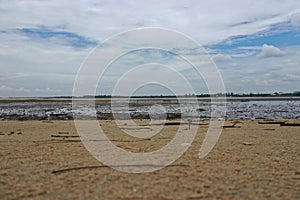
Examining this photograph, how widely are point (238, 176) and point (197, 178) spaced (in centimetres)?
102

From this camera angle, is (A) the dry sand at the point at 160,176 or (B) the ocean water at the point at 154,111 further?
→ (B) the ocean water at the point at 154,111

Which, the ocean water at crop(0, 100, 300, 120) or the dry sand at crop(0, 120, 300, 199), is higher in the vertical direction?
the ocean water at crop(0, 100, 300, 120)

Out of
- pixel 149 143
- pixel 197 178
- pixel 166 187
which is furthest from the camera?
pixel 149 143

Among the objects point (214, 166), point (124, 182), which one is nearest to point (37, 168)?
point (124, 182)

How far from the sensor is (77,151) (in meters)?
11.9

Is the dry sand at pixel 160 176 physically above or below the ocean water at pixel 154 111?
below

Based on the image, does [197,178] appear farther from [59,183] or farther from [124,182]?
[59,183]

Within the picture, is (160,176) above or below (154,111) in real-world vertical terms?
below

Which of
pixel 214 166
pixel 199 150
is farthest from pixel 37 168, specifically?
pixel 199 150

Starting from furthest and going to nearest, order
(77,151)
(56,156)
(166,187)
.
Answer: (77,151)
(56,156)
(166,187)

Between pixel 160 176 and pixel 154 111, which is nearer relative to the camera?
pixel 160 176

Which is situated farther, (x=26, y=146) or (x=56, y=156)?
(x=26, y=146)

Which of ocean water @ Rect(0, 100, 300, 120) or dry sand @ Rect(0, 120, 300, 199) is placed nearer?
dry sand @ Rect(0, 120, 300, 199)

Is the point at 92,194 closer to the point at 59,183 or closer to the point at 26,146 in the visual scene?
the point at 59,183
